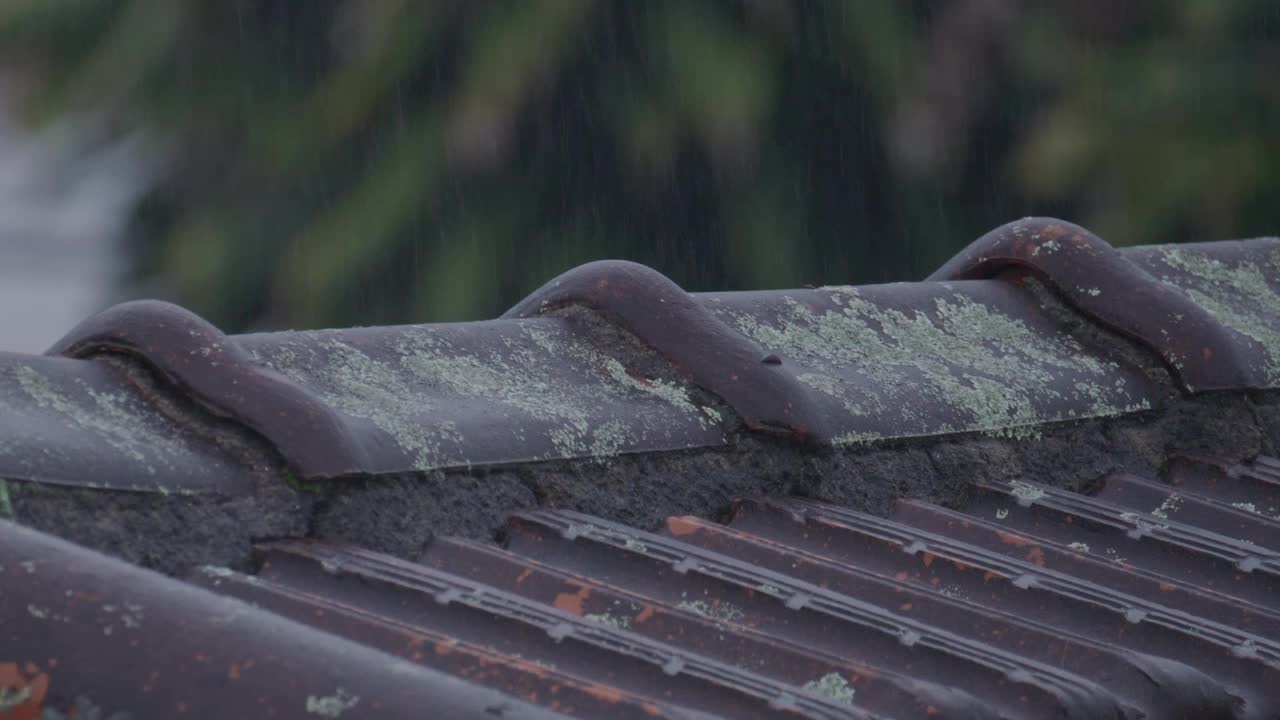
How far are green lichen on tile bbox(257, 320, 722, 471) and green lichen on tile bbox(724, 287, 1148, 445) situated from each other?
0.62ft

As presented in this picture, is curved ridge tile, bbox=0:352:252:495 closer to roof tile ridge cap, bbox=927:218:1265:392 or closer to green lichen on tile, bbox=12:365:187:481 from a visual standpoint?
green lichen on tile, bbox=12:365:187:481

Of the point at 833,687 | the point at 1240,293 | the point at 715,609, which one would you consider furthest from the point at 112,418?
the point at 1240,293

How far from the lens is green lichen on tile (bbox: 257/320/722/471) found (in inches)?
60.9

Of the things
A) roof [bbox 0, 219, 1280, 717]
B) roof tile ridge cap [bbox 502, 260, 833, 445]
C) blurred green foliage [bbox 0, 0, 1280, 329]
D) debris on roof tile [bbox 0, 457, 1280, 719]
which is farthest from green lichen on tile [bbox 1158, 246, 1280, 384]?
blurred green foliage [bbox 0, 0, 1280, 329]

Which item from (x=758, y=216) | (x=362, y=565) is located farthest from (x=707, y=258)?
(x=362, y=565)

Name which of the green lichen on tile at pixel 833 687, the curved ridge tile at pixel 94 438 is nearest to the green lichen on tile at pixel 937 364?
the green lichen on tile at pixel 833 687

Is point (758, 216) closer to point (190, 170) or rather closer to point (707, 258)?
point (707, 258)

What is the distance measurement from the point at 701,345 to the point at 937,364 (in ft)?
1.09

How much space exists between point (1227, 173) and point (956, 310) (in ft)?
27.8

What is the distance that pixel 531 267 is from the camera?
10172 mm

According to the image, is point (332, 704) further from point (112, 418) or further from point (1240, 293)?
point (1240, 293)

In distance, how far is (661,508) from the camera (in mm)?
1642

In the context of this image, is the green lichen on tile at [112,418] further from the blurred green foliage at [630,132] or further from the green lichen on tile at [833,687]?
the blurred green foliage at [630,132]

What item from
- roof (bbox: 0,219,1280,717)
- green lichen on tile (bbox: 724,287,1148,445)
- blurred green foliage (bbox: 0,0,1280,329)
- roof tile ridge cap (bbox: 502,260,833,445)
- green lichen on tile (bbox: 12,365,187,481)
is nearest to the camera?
roof (bbox: 0,219,1280,717)
